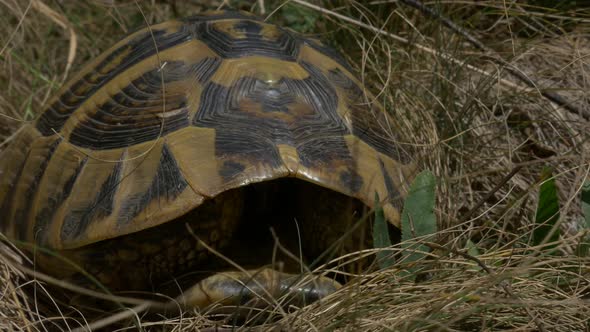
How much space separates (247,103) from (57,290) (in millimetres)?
720

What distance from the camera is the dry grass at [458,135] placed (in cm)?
150

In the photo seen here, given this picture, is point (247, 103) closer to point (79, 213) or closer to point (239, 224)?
point (239, 224)

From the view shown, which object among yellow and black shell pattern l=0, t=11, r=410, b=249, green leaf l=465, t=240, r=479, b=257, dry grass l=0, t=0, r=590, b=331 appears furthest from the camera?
green leaf l=465, t=240, r=479, b=257

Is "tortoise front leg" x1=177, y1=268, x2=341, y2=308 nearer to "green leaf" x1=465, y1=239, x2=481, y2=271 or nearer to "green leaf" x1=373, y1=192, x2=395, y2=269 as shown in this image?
"green leaf" x1=373, y1=192, x2=395, y2=269

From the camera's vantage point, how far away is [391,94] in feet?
7.92

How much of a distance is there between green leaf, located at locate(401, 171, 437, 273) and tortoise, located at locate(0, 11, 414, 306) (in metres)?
0.05

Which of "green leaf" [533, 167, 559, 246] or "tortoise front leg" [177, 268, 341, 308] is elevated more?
"green leaf" [533, 167, 559, 246]

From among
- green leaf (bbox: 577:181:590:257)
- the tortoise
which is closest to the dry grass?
green leaf (bbox: 577:181:590:257)

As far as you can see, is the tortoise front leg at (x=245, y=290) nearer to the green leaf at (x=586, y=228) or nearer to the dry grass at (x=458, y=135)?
the dry grass at (x=458, y=135)

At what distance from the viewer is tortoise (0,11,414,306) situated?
1.68 metres

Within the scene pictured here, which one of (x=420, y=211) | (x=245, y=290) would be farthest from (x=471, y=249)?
(x=245, y=290)

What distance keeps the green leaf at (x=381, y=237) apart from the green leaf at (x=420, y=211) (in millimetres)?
64

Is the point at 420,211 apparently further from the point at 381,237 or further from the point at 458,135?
the point at 458,135

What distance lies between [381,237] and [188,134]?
0.51 meters
